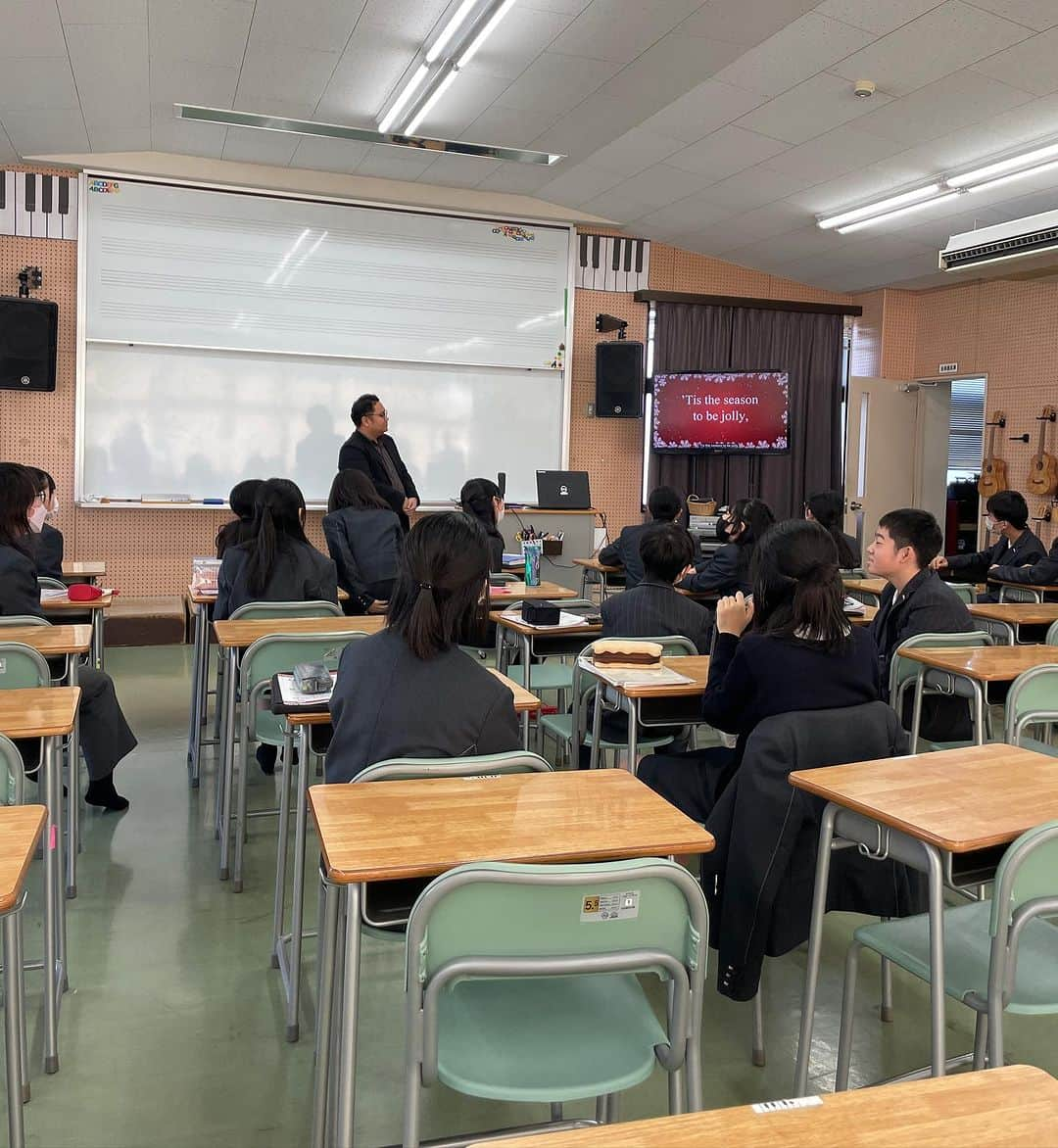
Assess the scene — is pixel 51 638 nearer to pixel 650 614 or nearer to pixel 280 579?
pixel 280 579

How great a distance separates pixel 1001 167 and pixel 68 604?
6096 millimetres

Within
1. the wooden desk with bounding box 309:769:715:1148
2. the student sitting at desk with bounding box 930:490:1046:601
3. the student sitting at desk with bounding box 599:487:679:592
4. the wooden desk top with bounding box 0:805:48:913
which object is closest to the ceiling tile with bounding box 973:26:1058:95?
the student sitting at desk with bounding box 930:490:1046:601

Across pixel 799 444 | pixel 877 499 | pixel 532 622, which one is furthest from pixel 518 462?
pixel 532 622

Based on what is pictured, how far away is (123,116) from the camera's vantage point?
267 inches

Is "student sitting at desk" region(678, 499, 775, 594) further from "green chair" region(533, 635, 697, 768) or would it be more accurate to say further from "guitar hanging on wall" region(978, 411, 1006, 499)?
"guitar hanging on wall" region(978, 411, 1006, 499)

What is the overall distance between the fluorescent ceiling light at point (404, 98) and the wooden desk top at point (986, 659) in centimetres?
428

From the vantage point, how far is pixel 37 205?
7570 mm

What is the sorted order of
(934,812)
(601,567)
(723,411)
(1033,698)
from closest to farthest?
(934,812) → (1033,698) → (601,567) → (723,411)

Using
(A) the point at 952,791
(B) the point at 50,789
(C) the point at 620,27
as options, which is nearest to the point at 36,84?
(C) the point at 620,27

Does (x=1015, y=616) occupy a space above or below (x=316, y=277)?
below

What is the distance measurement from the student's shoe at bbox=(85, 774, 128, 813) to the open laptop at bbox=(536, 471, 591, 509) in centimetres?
458

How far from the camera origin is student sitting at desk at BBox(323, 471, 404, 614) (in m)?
4.90

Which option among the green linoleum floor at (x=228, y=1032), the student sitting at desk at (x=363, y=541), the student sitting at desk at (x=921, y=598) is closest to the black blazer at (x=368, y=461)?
the student sitting at desk at (x=363, y=541)

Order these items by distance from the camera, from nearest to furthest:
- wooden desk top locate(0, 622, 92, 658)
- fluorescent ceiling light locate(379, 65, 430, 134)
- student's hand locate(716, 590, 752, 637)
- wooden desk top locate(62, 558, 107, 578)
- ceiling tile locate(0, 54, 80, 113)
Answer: student's hand locate(716, 590, 752, 637) → wooden desk top locate(0, 622, 92, 658) → wooden desk top locate(62, 558, 107, 578) → ceiling tile locate(0, 54, 80, 113) → fluorescent ceiling light locate(379, 65, 430, 134)
